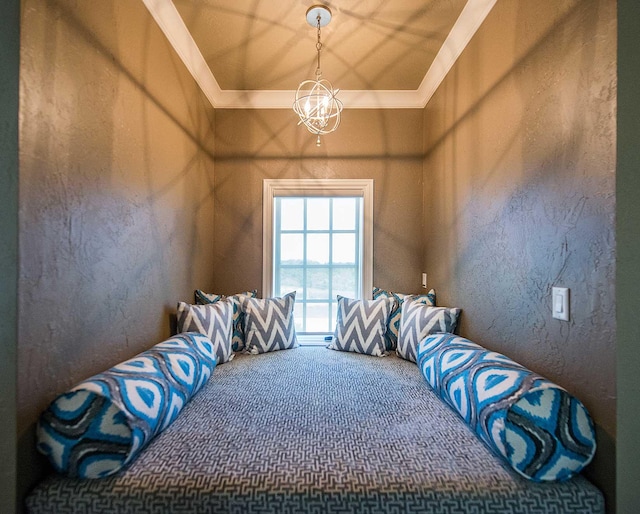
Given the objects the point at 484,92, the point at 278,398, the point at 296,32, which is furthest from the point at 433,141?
the point at 278,398

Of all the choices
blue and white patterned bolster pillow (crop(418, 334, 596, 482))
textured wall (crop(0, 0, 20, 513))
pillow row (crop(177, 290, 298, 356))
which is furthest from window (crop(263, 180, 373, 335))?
textured wall (crop(0, 0, 20, 513))

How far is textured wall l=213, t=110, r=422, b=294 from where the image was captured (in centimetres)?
261

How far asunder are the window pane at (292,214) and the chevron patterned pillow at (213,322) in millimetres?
930

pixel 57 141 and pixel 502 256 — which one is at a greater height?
pixel 57 141

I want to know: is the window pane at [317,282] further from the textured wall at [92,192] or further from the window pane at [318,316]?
the textured wall at [92,192]

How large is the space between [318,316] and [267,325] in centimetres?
65

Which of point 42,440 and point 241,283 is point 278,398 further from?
point 241,283

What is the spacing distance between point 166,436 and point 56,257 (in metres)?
0.73

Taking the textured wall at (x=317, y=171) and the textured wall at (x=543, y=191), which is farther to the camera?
the textured wall at (x=317, y=171)

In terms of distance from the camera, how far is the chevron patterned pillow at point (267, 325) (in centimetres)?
220

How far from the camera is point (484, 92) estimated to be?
1.61m

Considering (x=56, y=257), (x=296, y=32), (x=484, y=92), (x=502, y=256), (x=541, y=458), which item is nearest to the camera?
(x=541, y=458)

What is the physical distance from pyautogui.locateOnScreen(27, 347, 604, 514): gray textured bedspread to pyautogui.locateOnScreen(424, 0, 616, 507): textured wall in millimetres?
309

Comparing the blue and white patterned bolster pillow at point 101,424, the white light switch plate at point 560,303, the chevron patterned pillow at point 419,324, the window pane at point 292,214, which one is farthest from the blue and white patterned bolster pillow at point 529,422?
the window pane at point 292,214
